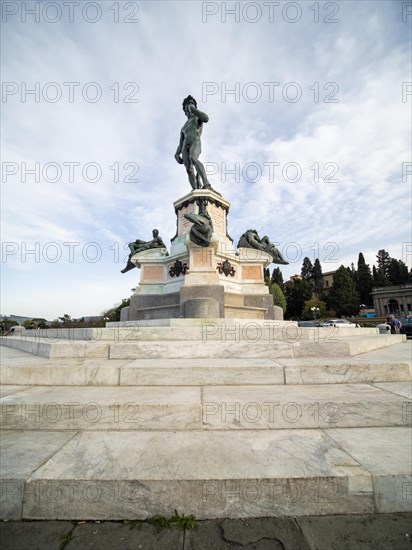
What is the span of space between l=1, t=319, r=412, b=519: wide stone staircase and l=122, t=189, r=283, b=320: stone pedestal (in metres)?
3.62

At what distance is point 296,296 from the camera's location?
6806 centimetres

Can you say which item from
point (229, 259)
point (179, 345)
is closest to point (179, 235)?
point (229, 259)

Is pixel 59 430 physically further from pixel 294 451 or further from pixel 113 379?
pixel 294 451

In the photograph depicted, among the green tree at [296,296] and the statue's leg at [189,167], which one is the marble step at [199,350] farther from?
the green tree at [296,296]

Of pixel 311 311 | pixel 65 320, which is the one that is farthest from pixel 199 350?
pixel 311 311

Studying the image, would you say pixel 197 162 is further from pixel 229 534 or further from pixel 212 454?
pixel 229 534

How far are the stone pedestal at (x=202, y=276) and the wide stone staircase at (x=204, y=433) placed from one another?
3.62 meters

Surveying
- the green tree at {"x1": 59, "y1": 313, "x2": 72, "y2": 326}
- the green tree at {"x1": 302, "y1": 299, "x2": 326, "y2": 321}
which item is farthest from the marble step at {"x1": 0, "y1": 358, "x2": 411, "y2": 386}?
the green tree at {"x1": 302, "y1": 299, "x2": 326, "y2": 321}

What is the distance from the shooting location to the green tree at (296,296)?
221ft

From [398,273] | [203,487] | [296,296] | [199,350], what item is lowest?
[203,487]

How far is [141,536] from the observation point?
1544 mm

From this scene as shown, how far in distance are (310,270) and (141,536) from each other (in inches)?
3596

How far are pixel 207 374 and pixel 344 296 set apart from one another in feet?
221

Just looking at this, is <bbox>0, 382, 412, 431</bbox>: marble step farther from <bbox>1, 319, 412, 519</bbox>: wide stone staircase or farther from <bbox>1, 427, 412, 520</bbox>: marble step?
<bbox>1, 427, 412, 520</bbox>: marble step
